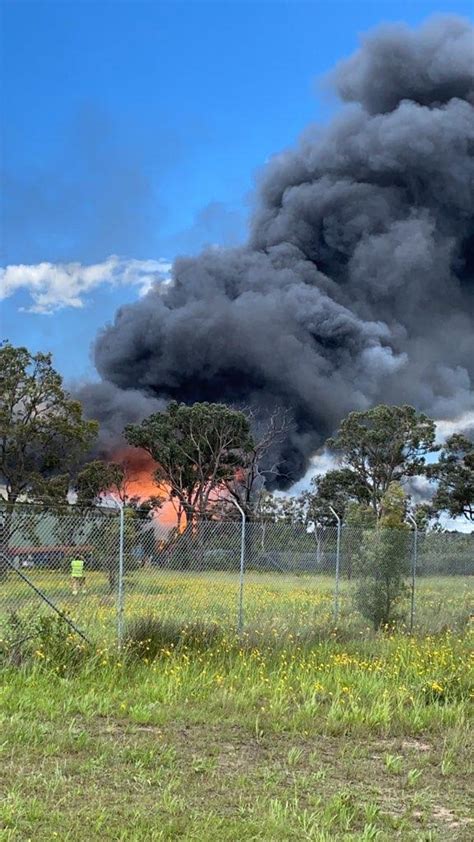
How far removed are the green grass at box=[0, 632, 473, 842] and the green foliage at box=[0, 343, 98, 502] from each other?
22.9 metres

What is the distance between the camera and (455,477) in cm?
5366

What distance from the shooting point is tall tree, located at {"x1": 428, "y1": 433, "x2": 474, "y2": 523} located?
53.6 meters

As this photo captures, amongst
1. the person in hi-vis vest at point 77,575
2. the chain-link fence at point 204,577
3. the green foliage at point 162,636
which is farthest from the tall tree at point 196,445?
the green foliage at point 162,636

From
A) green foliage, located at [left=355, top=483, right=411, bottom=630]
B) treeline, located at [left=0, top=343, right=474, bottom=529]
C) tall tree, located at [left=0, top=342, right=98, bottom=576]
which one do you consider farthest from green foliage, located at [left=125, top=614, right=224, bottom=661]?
treeline, located at [left=0, top=343, right=474, bottom=529]

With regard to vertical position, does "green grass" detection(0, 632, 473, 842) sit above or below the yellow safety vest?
below

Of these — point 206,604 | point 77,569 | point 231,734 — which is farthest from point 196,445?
point 231,734

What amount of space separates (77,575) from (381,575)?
16.6 feet

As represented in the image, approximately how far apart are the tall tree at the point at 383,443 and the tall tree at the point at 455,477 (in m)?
1.08

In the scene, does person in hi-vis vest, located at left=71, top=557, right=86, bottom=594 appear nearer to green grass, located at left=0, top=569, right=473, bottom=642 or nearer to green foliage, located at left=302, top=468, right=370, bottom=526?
Result: green grass, located at left=0, top=569, right=473, bottom=642

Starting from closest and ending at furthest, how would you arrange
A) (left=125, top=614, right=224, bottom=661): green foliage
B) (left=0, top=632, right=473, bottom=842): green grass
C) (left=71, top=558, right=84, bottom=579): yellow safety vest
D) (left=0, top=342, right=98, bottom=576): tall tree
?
Answer: (left=0, top=632, right=473, bottom=842): green grass < (left=125, top=614, right=224, bottom=661): green foliage < (left=71, top=558, right=84, bottom=579): yellow safety vest < (left=0, top=342, right=98, bottom=576): tall tree

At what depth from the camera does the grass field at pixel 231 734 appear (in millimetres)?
4410

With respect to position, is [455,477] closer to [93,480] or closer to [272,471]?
[272,471]

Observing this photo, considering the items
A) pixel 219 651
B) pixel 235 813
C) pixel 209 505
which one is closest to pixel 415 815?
pixel 235 813

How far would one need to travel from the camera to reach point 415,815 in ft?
15.3
